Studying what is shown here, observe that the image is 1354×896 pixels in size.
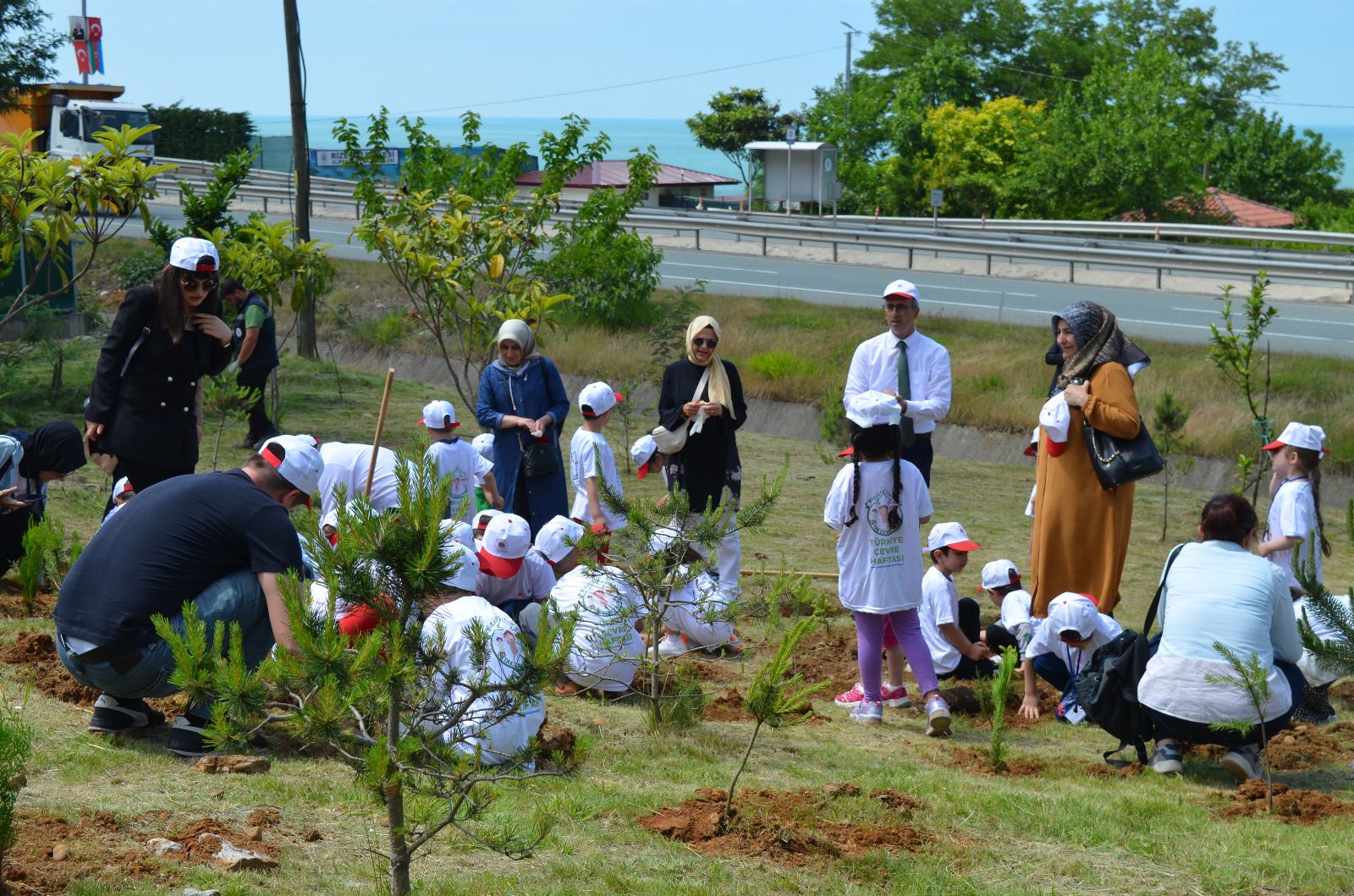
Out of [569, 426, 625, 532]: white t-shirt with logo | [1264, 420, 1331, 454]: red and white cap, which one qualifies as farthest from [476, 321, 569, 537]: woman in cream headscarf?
[1264, 420, 1331, 454]: red and white cap

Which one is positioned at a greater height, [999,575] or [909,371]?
[909,371]

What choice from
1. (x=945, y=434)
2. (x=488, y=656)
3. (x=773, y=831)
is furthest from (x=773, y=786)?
(x=945, y=434)

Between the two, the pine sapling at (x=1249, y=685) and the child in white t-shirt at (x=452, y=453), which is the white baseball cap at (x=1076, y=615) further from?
the child in white t-shirt at (x=452, y=453)

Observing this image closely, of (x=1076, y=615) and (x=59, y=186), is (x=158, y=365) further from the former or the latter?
(x=1076, y=615)

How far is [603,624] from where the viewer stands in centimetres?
602

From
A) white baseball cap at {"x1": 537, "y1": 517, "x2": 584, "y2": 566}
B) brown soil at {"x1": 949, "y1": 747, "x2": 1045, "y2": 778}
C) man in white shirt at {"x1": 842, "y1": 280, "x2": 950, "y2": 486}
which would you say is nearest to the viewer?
brown soil at {"x1": 949, "y1": 747, "x2": 1045, "y2": 778}

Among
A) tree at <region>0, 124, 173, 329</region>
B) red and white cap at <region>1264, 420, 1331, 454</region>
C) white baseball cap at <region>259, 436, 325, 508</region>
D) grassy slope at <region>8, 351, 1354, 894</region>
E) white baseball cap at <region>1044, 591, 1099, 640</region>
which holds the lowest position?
grassy slope at <region>8, 351, 1354, 894</region>

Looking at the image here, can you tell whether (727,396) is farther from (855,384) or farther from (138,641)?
(138,641)

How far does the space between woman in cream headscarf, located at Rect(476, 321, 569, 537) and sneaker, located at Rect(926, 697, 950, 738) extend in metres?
2.84

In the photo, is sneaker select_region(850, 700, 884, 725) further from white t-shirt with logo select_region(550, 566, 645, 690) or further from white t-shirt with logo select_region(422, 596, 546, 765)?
white t-shirt with logo select_region(422, 596, 546, 765)

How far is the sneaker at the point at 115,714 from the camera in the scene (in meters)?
5.35

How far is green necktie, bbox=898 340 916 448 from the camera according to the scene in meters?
8.08

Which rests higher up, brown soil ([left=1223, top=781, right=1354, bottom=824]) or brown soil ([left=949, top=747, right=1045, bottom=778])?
brown soil ([left=1223, top=781, right=1354, bottom=824])

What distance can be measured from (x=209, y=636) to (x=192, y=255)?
109 inches
